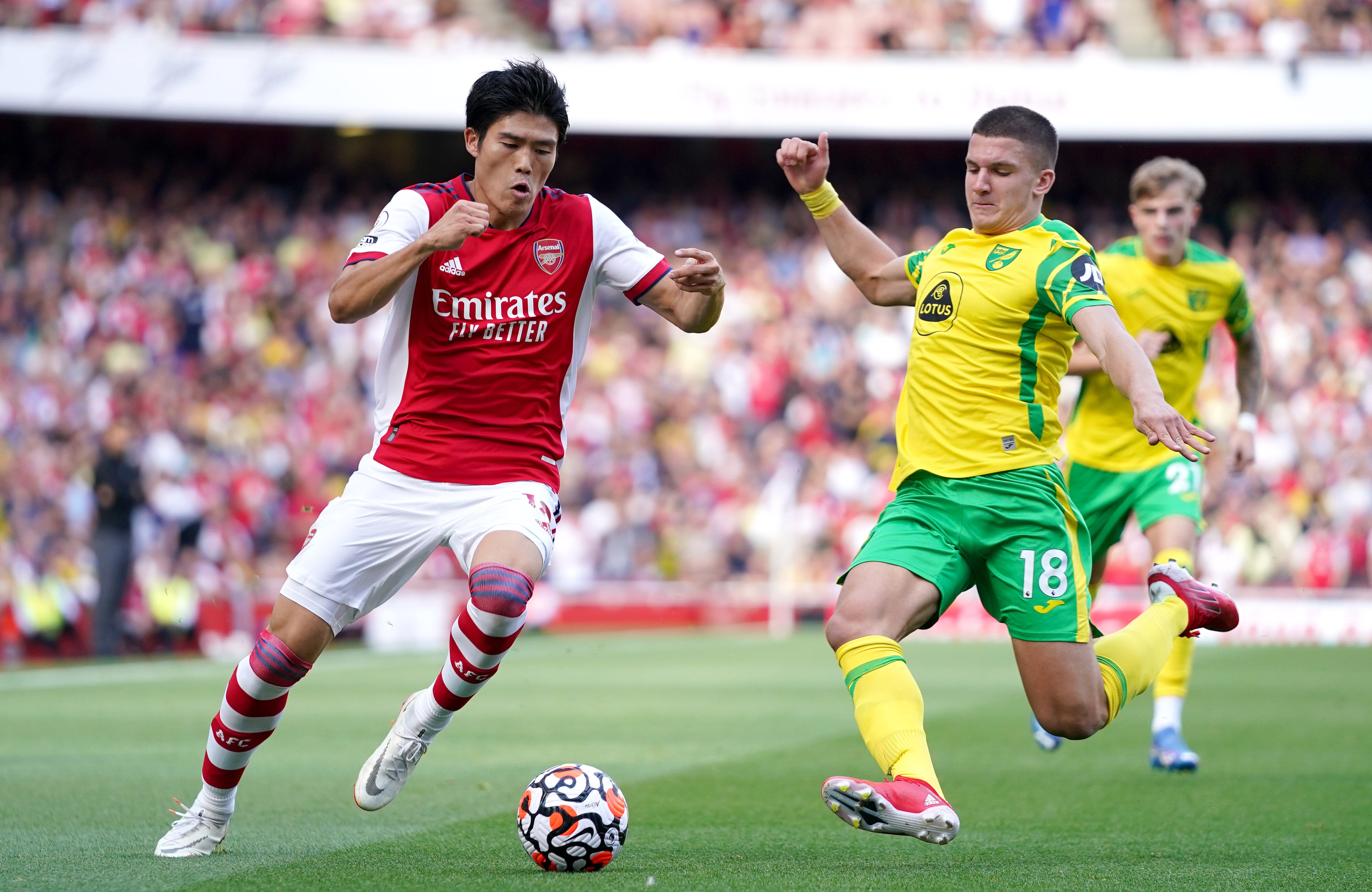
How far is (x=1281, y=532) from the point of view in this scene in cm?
2047

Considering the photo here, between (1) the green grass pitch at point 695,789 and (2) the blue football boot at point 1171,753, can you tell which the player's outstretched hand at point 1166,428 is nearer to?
(1) the green grass pitch at point 695,789

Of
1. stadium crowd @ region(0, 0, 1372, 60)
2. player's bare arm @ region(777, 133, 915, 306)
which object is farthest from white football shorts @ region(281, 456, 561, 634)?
stadium crowd @ region(0, 0, 1372, 60)

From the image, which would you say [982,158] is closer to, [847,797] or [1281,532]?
[847,797]

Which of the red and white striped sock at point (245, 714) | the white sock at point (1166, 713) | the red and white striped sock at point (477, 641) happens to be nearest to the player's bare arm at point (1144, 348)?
the white sock at point (1166, 713)

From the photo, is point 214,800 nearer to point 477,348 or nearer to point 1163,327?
point 477,348

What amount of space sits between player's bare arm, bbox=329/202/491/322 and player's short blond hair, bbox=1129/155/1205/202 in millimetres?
3737

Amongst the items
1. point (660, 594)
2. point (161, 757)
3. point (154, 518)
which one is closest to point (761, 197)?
point (660, 594)

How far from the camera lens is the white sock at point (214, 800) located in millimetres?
5352

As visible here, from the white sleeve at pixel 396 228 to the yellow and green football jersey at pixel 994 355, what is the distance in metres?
1.66

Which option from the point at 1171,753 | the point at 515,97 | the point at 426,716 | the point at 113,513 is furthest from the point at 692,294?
the point at 113,513

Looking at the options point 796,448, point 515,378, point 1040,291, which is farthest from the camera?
point 796,448

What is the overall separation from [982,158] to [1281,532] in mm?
16464

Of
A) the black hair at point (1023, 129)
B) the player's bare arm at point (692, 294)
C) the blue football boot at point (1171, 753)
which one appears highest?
the black hair at point (1023, 129)

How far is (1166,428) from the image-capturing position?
4.62 metres
